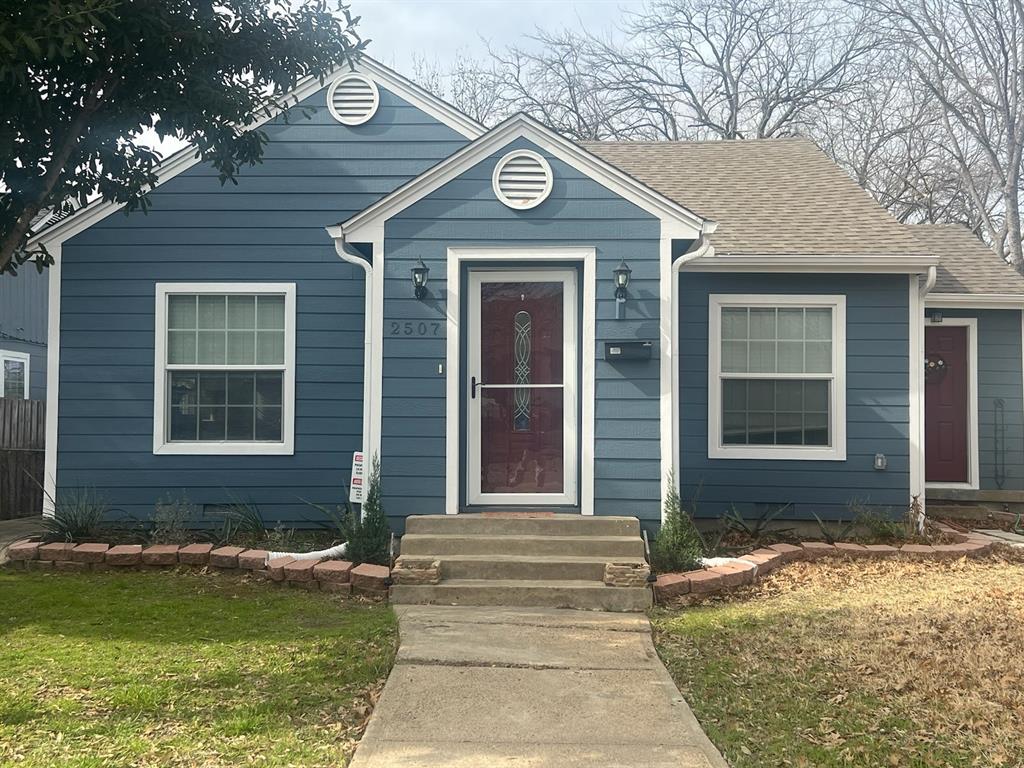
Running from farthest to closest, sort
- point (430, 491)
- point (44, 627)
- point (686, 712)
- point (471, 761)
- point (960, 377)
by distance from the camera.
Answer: point (960, 377)
point (430, 491)
point (44, 627)
point (686, 712)
point (471, 761)

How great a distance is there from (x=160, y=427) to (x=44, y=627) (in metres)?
2.80

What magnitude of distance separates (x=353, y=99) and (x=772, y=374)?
4.90 meters

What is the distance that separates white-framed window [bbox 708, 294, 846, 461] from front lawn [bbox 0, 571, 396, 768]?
421cm

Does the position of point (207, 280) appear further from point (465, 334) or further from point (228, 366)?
point (465, 334)

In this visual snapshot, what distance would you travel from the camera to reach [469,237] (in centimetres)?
663

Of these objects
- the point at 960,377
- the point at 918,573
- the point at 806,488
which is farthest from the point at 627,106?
the point at 918,573

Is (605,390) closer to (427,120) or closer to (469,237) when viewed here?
(469,237)

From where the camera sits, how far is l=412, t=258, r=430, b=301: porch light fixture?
21.4 feet

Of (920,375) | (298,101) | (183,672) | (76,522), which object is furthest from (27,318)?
(920,375)

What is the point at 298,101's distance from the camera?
786 cm

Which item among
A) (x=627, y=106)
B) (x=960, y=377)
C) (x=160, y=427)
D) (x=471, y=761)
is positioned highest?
(x=627, y=106)

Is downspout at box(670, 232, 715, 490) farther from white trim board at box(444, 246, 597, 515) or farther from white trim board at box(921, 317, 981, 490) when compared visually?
white trim board at box(921, 317, 981, 490)

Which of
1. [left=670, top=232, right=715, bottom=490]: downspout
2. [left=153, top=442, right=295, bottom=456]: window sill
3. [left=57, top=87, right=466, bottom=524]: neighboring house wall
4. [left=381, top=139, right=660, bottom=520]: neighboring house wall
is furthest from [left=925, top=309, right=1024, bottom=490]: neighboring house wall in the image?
[left=153, top=442, right=295, bottom=456]: window sill

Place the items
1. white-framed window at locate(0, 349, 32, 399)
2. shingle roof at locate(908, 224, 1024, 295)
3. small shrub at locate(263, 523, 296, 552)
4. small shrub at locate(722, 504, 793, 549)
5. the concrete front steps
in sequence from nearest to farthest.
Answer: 1. the concrete front steps
2. small shrub at locate(263, 523, 296, 552)
3. small shrub at locate(722, 504, 793, 549)
4. shingle roof at locate(908, 224, 1024, 295)
5. white-framed window at locate(0, 349, 32, 399)
